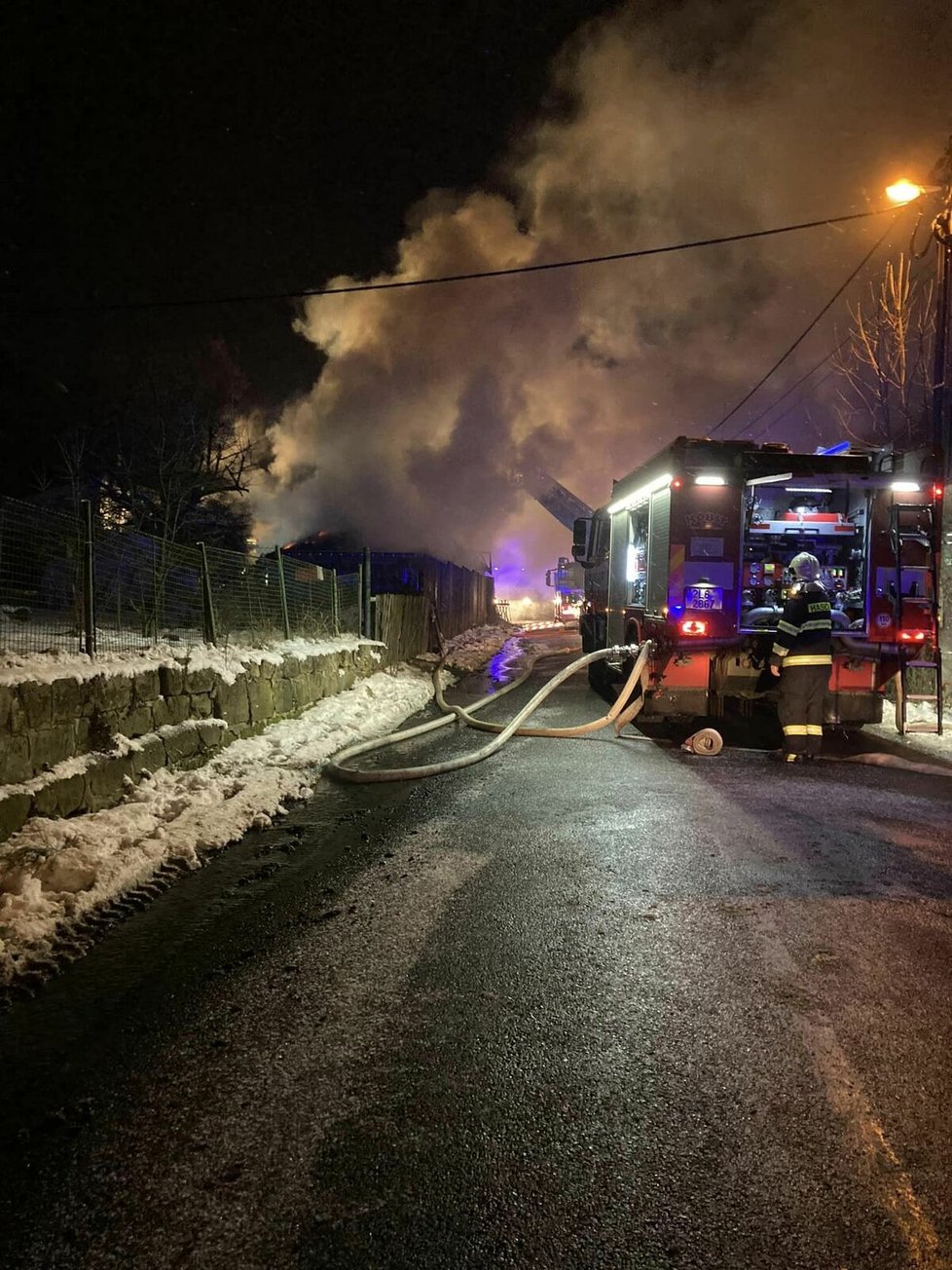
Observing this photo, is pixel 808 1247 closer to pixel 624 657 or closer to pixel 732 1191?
pixel 732 1191

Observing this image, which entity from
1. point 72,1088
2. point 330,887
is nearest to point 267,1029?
point 72,1088

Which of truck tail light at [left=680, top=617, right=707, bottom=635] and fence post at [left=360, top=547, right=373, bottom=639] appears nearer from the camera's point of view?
truck tail light at [left=680, top=617, right=707, bottom=635]

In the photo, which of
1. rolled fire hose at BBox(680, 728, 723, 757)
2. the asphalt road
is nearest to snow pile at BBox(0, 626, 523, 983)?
the asphalt road

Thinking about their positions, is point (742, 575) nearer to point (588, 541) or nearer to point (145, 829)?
point (588, 541)

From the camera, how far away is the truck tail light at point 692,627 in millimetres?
7344

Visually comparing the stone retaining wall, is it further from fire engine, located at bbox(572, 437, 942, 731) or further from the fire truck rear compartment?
the fire truck rear compartment

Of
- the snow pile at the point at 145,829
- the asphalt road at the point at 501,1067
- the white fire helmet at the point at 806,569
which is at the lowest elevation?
the asphalt road at the point at 501,1067

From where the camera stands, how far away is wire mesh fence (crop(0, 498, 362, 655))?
503cm

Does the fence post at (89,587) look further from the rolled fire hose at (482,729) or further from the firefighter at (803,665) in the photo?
the firefighter at (803,665)

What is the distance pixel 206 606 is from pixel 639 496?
5275 mm

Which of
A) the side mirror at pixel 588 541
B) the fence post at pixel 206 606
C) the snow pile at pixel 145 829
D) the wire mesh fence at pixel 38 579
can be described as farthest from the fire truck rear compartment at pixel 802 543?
the wire mesh fence at pixel 38 579

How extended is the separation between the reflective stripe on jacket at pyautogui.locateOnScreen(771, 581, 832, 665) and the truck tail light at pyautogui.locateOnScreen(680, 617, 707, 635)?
72 cm

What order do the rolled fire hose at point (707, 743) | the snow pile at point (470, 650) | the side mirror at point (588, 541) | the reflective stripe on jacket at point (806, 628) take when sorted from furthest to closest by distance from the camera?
1. the snow pile at point (470, 650)
2. the side mirror at point (588, 541)
3. the rolled fire hose at point (707, 743)
4. the reflective stripe on jacket at point (806, 628)

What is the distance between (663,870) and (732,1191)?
87.8 inches
